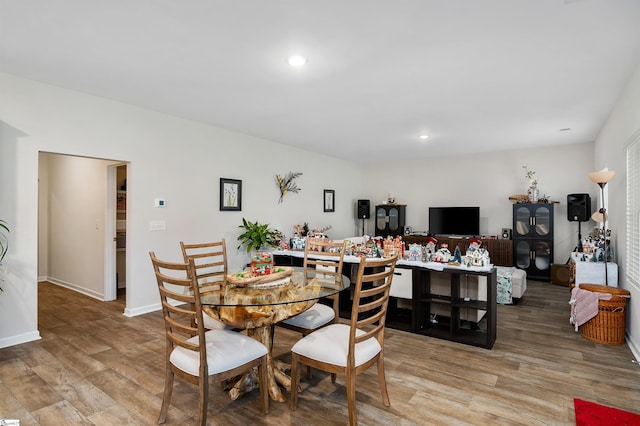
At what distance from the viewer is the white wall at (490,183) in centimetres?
659

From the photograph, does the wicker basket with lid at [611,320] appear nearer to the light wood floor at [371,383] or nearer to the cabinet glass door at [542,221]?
the light wood floor at [371,383]

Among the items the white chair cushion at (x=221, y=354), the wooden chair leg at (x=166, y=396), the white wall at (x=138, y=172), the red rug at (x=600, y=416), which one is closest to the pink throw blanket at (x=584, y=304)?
the red rug at (x=600, y=416)

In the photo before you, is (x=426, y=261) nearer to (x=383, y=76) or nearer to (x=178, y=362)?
(x=383, y=76)

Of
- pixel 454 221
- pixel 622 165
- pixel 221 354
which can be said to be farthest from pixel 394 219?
pixel 221 354

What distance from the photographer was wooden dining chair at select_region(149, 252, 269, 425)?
1875mm

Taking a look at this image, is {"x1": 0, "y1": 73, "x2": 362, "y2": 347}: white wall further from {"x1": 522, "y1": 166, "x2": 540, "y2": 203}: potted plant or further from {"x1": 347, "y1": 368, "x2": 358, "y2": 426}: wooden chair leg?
{"x1": 522, "y1": 166, "x2": 540, "y2": 203}: potted plant

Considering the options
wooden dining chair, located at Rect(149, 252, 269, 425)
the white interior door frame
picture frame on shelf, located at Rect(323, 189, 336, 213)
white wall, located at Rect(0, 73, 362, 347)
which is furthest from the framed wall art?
wooden dining chair, located at Rect(149, 252, 269, 425)

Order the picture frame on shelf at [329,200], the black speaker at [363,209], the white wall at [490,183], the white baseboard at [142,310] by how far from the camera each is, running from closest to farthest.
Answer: the white baseboard at [142,310] < the white wall at [490,183] < the picture frame on shelf at [329,200] < the black speaker at [363,209]

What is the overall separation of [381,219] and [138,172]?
5835mm

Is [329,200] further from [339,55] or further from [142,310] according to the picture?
[339,55]

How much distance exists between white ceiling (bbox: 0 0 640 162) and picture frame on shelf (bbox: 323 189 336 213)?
309 centimetres

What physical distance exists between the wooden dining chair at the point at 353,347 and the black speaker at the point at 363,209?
6.37 m

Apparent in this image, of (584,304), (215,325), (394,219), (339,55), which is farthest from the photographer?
(394,219)

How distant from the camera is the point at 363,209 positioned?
8.66 m
